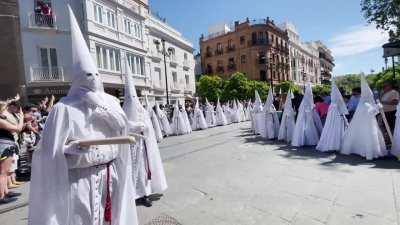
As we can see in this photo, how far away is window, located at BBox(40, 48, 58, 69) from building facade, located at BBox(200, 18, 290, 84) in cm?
3949

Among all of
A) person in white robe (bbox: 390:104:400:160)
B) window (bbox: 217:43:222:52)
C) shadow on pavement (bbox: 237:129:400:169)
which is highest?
window (bbox: 217:43:222:52)

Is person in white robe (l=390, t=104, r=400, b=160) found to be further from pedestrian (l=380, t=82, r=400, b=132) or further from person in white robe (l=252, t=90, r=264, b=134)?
person in white robe (l=252, t=90, r=264, b=134)

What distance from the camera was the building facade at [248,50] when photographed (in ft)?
193

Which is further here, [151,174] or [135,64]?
[135,64]

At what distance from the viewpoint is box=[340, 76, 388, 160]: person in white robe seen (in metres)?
7.77

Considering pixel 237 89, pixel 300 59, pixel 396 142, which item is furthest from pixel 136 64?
pixel 300 59

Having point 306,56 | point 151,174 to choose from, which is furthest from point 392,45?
point 306,56

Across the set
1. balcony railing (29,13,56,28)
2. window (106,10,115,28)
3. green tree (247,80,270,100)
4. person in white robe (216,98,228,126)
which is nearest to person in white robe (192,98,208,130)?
person in white robe (216,98,228,126)

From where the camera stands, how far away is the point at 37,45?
21.9m

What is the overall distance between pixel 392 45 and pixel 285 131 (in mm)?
5459

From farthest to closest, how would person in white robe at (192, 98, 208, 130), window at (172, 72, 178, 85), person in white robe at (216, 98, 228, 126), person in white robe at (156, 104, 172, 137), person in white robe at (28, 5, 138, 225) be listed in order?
window at (172, 72, 178, 85) < person in white robe at (216, 98, 228, 126) < person in white robe at (192, 98, 208, 130) < person in white robe at (156, 104, 172, 137) < person in white robe at (28, 5, 138, 225)

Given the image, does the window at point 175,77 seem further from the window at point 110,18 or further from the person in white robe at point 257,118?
the person in white robe at point 257,118

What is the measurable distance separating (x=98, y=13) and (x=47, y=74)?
629cm

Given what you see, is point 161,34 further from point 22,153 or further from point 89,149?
point 89,149
